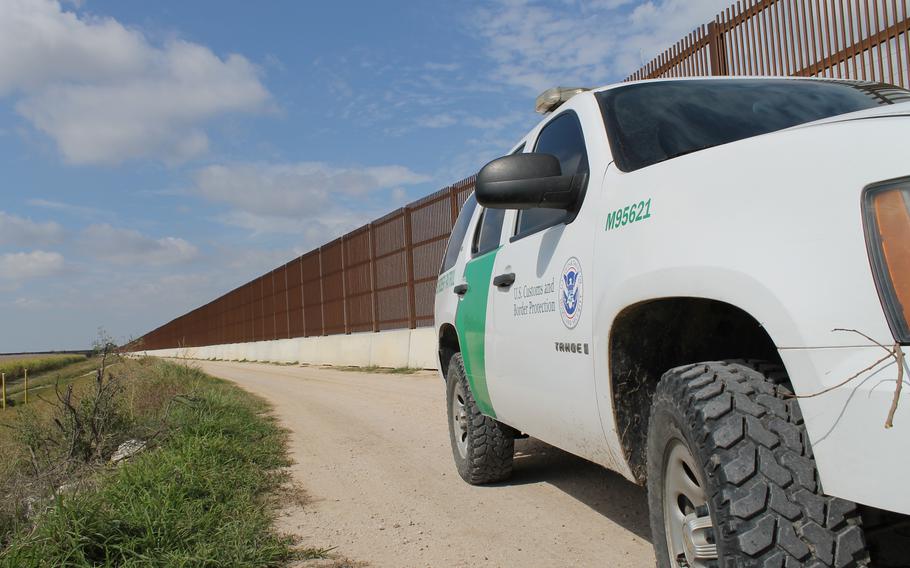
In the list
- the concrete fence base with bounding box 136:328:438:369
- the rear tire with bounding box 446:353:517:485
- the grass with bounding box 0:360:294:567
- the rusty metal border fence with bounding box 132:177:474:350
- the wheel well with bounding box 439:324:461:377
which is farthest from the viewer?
the rusty metal border fence with bounding box 132:177:474:350

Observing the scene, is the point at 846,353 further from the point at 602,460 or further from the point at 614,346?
the point at 602,460

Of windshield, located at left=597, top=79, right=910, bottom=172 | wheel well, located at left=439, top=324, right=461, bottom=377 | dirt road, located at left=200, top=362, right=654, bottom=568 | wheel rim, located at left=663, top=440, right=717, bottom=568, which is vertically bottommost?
dirt road, located at left=200, top=362, right=654, bottom=568

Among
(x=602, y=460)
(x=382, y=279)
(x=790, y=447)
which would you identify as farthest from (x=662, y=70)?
(x=382, y=279)

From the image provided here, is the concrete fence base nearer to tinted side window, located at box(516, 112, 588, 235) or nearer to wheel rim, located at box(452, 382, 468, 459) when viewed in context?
wheel rim, located at box(452, 382, 468, 459)

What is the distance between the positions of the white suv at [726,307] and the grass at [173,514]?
1.53 metres

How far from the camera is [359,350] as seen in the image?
20.1 m

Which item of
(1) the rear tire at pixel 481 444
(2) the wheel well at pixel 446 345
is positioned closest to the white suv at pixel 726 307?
(1) the rear tire at pixel 481 444

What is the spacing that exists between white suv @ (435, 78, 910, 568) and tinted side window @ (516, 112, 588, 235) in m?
0.01

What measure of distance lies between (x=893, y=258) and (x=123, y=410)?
6.76 metres

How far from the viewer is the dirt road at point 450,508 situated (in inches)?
137

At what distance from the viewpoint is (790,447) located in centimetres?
178

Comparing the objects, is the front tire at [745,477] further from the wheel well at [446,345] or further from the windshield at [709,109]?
the wheel well at [446,345]

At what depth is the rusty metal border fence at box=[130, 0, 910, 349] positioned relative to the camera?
648 centimetres

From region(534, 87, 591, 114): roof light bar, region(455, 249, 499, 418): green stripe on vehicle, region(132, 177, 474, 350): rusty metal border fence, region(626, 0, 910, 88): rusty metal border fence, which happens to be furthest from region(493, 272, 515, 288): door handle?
region(132, 177, 474, 350): rusty metal border fence
